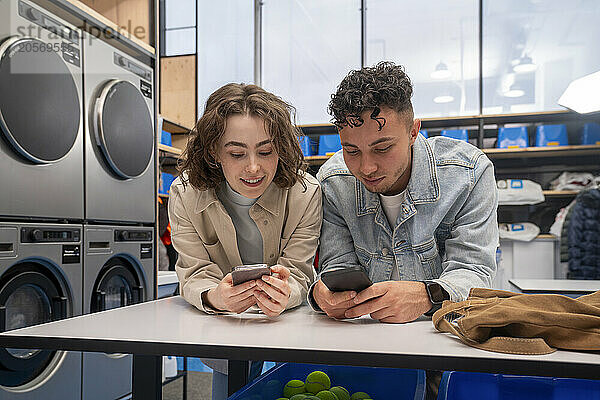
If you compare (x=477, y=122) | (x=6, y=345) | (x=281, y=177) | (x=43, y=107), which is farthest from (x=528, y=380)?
(x=477, y=122)

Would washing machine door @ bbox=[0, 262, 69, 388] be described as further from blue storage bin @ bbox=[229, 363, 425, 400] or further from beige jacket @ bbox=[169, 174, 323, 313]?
blue storage bin @ bbox=[229, 363, 425, 400]

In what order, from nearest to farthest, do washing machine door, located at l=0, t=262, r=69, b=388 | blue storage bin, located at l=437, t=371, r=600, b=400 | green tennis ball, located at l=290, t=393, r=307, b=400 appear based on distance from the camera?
blue storage bin, located at l=437, t=371, r=600, b=400, green tennis ball, located at l=290, t=393, r=307, b=400, washing machine door, located at l=0, t=262, r=69, b=388

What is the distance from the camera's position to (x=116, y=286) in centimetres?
277

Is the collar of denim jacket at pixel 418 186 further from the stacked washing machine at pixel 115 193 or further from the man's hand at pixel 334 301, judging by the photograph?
the stacked washing machine at pixel 115 193

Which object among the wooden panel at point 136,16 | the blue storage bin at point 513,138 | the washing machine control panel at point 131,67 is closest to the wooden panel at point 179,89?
the wooden panel at point 136,16

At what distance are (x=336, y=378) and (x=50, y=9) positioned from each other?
2.01 meters

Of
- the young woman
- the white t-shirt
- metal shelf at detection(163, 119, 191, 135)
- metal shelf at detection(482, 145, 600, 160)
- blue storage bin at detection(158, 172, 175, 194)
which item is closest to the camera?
the young woman

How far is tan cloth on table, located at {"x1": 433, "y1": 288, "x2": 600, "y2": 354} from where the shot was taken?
0.82 m

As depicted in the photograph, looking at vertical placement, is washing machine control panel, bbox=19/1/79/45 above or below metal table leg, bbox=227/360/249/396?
above

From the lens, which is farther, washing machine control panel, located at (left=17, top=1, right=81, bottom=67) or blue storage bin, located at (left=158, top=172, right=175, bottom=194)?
blue storage bin, located at (left=158, top=172, right=175, bottom=194)

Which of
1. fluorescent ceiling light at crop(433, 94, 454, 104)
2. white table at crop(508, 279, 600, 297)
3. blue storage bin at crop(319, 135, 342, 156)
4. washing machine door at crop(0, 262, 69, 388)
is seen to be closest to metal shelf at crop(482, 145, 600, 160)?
fluorescent ceiling light at crop(433, 94, 454, 104)

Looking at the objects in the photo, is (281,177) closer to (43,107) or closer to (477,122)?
(43,107)

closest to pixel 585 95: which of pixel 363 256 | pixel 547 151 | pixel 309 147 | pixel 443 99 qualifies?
pixel 547 151

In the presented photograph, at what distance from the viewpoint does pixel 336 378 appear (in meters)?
1.33
